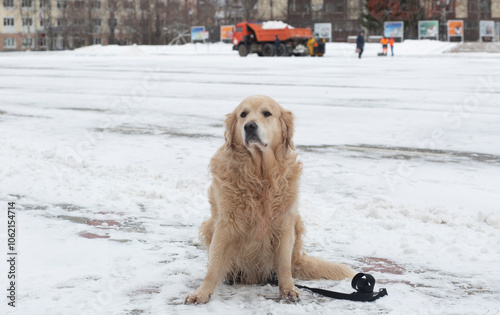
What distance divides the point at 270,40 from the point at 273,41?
8.8 inches

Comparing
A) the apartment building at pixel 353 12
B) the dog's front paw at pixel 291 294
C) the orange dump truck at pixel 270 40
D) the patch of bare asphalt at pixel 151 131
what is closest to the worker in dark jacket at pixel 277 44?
the orange dump truck at pixel 270 40

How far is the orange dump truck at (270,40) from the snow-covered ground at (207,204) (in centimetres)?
2773

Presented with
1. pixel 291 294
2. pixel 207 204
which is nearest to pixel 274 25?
pixel 207 204

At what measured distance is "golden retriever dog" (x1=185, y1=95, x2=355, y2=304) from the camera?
3.71 m

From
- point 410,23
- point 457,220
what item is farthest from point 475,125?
point 410,23

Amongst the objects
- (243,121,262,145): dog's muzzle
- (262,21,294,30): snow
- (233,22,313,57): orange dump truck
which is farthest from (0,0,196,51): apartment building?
(243,121,262,145): dog's muzzle

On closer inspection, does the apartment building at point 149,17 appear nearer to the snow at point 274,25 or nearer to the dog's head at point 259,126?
the snow at point 274,25

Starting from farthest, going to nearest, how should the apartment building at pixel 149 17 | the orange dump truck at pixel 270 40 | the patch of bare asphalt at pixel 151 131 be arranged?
the apartment building at pixel 149 17, the orange dump truck at pixel 270 40, the patch of bare asphalt at pixel 151 131

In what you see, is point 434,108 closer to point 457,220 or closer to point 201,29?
point 457,220

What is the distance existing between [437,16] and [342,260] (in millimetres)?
66350

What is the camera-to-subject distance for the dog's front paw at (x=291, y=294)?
372cm

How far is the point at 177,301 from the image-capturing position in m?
3.69

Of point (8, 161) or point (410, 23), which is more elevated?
point (410, 23)

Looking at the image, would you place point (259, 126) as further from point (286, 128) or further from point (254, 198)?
point (254, 198)
